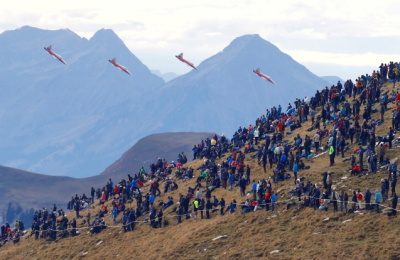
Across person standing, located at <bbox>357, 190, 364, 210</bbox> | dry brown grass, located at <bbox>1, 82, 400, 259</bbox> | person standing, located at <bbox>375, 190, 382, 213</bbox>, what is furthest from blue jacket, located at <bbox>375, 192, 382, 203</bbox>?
person standing, located at <bbox>357, 190, 364, 210</bbox>

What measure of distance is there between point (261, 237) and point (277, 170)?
1020 centimetres

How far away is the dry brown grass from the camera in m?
36.0

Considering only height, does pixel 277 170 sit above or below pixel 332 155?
below

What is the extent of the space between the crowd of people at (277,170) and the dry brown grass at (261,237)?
2.50 feet

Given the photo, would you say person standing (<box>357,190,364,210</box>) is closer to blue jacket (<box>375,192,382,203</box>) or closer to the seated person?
blue jacket (<box>375,192,382,203</box>)

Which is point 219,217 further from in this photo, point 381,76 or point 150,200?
point 381,76

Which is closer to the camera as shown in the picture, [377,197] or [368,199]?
[377,197]

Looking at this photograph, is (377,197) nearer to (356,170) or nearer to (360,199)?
(360,199)

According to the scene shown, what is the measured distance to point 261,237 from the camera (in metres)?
40.6

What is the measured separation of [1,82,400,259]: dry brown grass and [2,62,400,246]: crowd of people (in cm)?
76

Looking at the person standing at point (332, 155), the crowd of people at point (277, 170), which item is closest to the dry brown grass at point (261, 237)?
the person standing at point (332, 155)

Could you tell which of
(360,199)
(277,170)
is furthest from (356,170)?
(277,170)

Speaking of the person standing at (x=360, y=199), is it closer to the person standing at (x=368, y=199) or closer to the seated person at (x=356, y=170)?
the person standing at (x=368, y=199)

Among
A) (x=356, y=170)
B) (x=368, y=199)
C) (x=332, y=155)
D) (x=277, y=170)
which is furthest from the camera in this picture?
(x=277, y=170)
